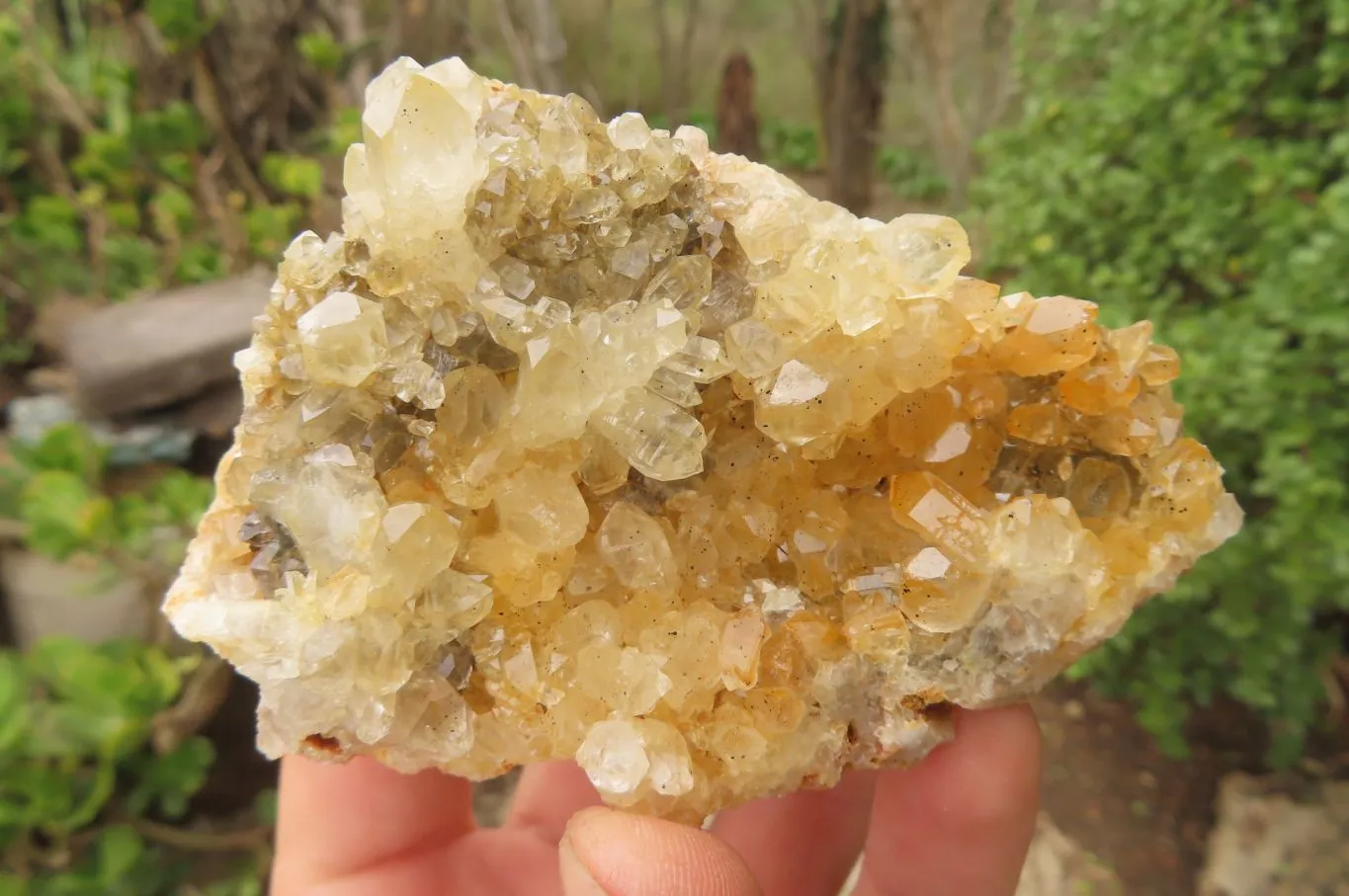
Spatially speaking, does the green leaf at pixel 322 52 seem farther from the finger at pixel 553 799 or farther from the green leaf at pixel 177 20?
the finger at pixel 553 799

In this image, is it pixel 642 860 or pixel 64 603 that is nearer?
pixel 642 860

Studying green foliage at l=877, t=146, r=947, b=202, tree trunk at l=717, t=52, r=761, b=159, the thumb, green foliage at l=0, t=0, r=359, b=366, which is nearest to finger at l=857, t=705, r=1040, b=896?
the thumb

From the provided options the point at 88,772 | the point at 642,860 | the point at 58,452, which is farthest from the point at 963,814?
the point at 58,452

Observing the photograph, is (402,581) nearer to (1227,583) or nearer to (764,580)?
(764,580)

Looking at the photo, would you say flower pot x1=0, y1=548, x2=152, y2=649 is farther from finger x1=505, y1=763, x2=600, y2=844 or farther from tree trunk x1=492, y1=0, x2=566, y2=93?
tree trunk x1=492, y1=0, x2=566, y2=93

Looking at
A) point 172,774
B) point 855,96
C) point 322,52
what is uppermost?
point 322,52

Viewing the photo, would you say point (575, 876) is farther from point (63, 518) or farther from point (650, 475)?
point (63, 518)
